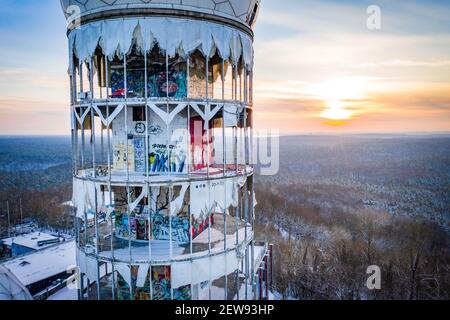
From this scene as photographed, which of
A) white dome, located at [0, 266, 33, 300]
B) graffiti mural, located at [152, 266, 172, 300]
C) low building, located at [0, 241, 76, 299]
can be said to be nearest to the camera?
graffiti mural, located at [152, 266, 172, 300]

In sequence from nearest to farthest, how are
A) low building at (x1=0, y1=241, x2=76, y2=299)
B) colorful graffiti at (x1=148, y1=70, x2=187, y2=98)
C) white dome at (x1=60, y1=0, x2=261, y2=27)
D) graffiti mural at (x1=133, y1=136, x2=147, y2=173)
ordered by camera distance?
white dome at (x1=60, y1=0, x2=261, y2=27) → colorful graffiti at (x1=148, y1=70, x2=187, y2=98) → graffiti mural at (x1=133, y1=136, x2=147, y2=173) → low building at (x1=0, y1=241, x2=76, y2=299)

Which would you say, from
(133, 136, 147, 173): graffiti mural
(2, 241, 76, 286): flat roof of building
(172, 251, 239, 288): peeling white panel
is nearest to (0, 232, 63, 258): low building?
(2, 241, 76, 286): flat roof of building

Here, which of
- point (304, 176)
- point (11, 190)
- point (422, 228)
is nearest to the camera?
point (422, 228)

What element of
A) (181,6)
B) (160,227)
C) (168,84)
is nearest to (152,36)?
(181,6)

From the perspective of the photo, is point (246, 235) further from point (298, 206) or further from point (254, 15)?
point (298, 206)

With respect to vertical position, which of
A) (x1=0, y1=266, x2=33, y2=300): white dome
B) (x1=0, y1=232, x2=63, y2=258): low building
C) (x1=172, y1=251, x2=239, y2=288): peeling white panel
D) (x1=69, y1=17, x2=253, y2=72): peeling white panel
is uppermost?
(x1=69, y1=17, x2=253, y2=72): peeling white panel

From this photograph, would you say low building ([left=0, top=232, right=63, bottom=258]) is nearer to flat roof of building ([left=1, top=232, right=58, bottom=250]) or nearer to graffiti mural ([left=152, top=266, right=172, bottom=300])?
flat roof of building ([left=1, top=232, right=58, bottom=250])

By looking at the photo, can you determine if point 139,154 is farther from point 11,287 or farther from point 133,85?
point 11,287
